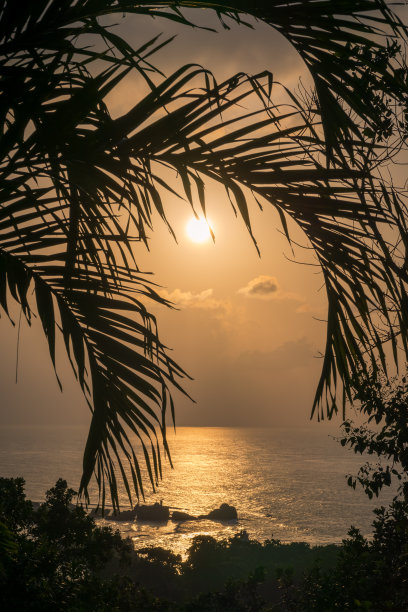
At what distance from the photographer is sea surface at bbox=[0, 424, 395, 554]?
2283 inches

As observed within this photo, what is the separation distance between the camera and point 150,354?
8.36 ft

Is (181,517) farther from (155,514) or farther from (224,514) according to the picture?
(224,514)

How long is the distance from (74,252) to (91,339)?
1.50ft

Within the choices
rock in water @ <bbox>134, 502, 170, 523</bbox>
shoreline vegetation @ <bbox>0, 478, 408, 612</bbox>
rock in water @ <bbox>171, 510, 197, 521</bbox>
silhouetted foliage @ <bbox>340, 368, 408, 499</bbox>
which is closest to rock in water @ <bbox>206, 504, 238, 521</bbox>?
rock in water @ <bbox>171, 510, 197, 521</bbox>

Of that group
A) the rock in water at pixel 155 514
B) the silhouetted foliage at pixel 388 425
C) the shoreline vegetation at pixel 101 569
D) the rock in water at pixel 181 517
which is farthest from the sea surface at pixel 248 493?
the silhouetted foliage at pixel 388 425

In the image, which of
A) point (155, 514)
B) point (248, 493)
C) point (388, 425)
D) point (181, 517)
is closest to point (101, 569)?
point (388, 425)

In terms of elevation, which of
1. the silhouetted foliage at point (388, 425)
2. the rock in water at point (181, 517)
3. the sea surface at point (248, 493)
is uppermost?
the silhouetted foliage at point (388, 425)

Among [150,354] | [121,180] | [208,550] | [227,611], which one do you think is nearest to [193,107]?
[121,180]

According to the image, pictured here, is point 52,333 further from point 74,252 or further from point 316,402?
point 316,402

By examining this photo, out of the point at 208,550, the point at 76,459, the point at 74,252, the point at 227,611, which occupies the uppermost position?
the point at 74,252

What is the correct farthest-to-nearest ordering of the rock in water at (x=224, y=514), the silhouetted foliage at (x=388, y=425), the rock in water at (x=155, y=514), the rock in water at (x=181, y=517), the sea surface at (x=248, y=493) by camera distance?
the rock in water at (x=224, y=514) < the rock in water at (x=181, y=517) < the rock in water at (x=155, y=514) < the sea surface at (x=248, y=493) < the silhouetted foliage at (x=388, y=425)

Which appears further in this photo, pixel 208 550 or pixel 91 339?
pixel 208 550

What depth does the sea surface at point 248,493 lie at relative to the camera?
58000 mm

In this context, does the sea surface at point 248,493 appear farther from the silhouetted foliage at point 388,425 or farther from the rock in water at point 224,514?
the silhouetted foliage at point 388,425
